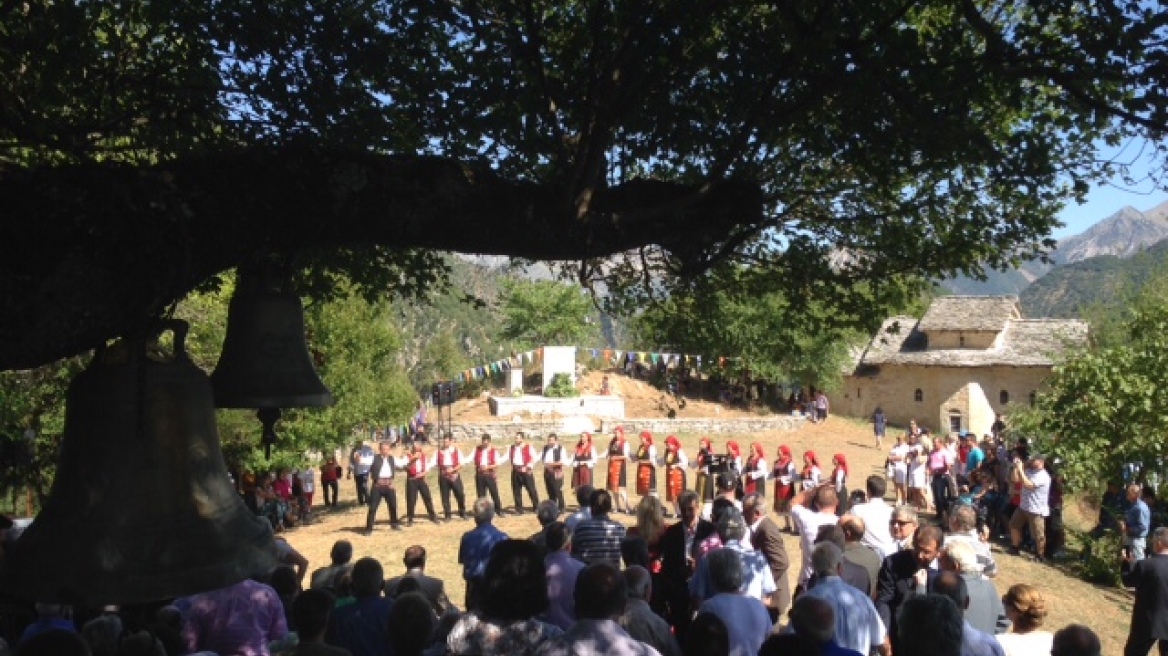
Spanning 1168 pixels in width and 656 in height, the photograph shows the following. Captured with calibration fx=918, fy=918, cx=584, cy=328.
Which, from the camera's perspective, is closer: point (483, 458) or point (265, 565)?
point (265, 565)

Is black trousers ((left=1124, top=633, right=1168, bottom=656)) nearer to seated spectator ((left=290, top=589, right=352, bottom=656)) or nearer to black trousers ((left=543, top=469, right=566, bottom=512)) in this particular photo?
seated spectator ((left=290, top=589, right=352, bottom=656))

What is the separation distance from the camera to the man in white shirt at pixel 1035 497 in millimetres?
14633

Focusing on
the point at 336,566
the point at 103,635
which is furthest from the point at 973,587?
the point at 103,635

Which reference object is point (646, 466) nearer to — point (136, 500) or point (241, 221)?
point (241, 221)

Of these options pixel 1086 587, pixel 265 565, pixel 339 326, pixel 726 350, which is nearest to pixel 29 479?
pixel 339 326

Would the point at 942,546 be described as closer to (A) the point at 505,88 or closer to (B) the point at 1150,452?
(A) the point at 505,88

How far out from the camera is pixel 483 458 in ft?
60.2

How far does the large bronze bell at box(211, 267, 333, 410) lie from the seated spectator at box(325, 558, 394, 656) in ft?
7.08

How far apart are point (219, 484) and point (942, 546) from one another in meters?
5.68

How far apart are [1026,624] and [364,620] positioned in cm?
403

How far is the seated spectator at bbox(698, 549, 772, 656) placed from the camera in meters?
5.58

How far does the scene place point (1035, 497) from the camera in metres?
14.9

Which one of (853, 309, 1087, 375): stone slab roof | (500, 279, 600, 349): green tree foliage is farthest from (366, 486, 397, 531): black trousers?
(500, 279, 600, 349): green tree foliage

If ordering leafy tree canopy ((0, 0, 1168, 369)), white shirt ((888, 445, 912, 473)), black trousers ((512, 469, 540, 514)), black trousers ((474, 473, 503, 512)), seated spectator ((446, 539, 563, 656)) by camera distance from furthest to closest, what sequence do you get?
white shirt ((888, 445, 912, 473)) < black trousers ((512, 469, 540, 514)) < black trousers ((474, 473, 503, 512)) < seated spectator ((446, 539, 563, 656)) < leafy tree canopy ((0, 0, 1168, 369))
